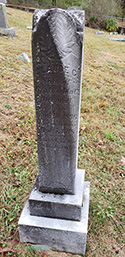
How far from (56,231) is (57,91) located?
1.27m

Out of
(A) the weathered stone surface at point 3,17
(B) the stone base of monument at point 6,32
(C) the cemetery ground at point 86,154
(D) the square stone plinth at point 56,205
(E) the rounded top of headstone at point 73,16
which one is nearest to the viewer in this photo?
(E) the rounded top of headstone at point 73,16

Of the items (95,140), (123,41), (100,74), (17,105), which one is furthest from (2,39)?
(123,41)

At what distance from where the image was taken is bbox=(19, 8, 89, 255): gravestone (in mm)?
1233

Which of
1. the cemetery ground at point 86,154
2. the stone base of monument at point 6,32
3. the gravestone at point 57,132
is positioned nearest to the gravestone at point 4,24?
the stone base of monument at point 6,32

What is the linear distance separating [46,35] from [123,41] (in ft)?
46.7

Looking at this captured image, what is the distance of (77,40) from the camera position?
4.15ft

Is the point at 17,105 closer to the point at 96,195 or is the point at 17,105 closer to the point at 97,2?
the point at 96,195

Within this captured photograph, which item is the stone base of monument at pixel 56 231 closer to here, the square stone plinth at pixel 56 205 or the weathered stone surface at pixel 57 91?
the square stone plinth at pixel 56 205

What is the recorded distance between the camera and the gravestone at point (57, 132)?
1.23 metres

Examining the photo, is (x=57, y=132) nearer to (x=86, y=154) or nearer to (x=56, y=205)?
(x=56, y=205)

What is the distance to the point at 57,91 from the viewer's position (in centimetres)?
138

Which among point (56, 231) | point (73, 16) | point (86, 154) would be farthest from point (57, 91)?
point (86, 154)

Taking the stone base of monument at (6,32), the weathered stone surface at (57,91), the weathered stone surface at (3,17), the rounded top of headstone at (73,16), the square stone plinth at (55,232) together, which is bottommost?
the square stone plinth at (55,232)

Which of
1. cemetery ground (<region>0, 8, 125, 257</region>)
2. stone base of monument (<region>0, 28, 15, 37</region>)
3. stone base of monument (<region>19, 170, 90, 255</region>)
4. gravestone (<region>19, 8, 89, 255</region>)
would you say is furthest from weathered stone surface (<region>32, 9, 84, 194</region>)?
stone base of monument (<region>0, 28, 15, 37</region>)
